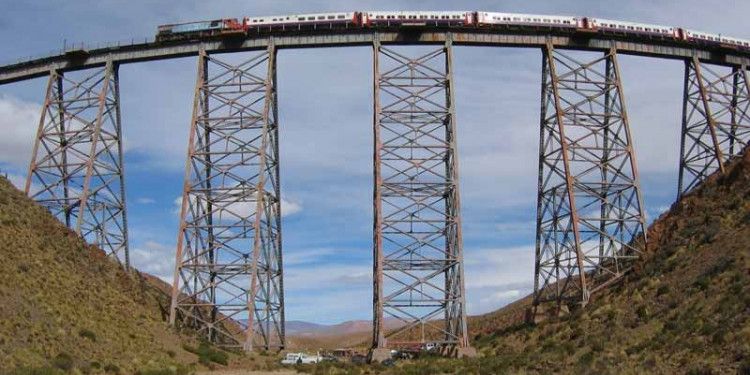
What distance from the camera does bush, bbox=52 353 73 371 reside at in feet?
53.1

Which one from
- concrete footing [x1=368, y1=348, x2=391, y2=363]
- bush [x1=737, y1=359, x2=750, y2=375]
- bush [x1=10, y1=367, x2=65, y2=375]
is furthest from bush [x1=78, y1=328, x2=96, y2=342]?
bush [x1=737, y1=359, x2=750, y2=375]

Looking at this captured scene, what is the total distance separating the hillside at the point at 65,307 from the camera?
16859mm

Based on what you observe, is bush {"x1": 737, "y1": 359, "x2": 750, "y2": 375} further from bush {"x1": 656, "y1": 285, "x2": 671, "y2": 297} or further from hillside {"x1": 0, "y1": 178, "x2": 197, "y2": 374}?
hillside {"x1": 0, "y1": 178, "x2": 197, "y2": 374}

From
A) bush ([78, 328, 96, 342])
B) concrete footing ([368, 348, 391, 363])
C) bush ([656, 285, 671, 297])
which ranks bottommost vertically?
concrete footing ([368, 348, 391, 363])

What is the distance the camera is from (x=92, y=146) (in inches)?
1222

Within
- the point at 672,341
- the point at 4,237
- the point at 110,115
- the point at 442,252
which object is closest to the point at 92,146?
the point at 110,115

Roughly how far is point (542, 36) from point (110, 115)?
18.9 metres

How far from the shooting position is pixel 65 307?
19609 millimetres

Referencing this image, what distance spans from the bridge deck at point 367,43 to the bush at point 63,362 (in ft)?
55.1

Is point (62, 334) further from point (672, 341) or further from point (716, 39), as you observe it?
point (716, 39)

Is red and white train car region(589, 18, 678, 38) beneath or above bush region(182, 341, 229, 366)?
above

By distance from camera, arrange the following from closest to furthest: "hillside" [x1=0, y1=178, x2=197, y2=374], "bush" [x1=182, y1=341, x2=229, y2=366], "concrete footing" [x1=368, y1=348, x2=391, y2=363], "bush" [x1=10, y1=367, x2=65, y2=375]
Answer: "bush" [x1=10, y1=367, x2=65, y2=375]
"hillside" [x1=0, y1=178, x2=197, y2=374]
"bush" [x1=182, y1=341, x2=229, y2=366]
"concrete footing" [x1=368, y1=348, x2=391, y2=363]

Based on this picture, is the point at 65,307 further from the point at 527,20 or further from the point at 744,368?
the point at 527,20

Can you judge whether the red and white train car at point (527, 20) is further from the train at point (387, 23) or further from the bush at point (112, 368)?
the bush at point (112, 368)
